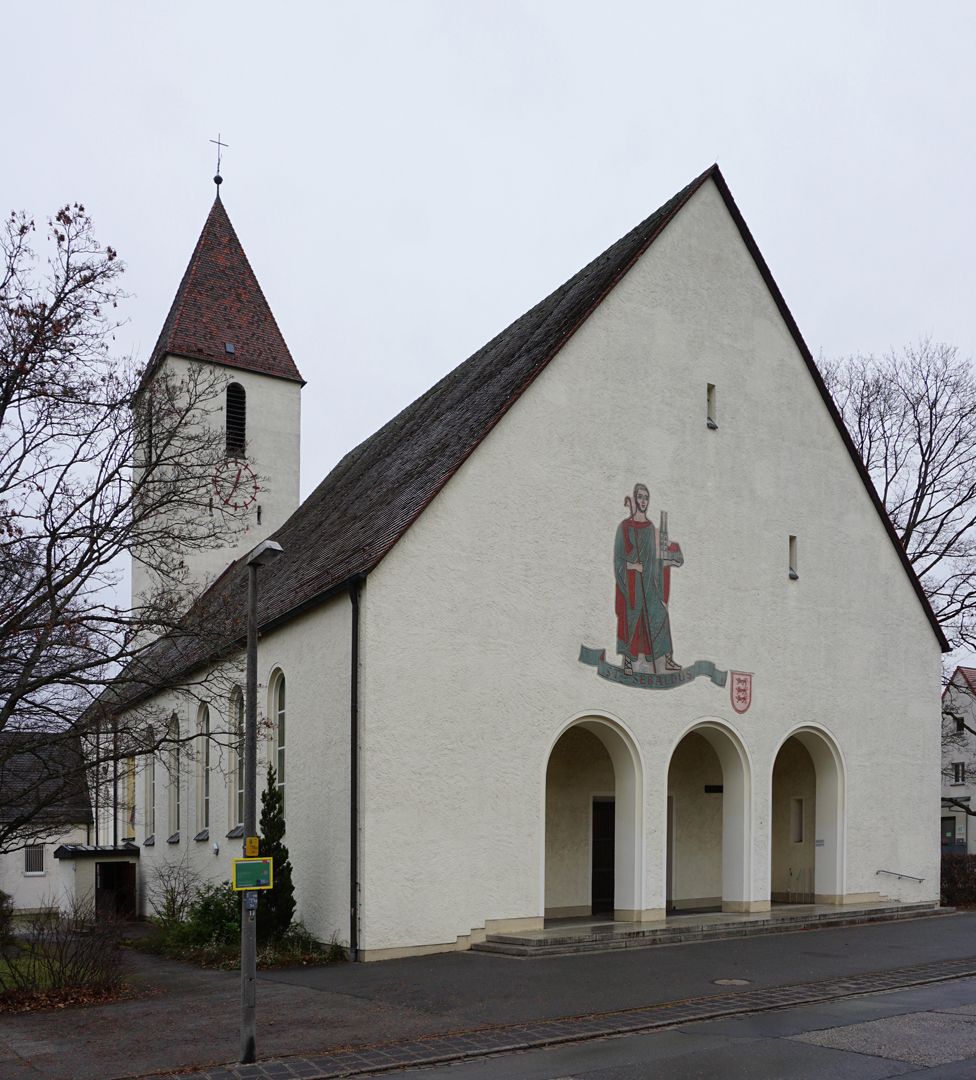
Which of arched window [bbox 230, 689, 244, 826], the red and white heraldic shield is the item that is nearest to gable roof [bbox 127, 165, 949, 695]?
arched window [bbox 230, 689, 244, 826]

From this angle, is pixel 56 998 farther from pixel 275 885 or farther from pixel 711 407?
pixel 711 407

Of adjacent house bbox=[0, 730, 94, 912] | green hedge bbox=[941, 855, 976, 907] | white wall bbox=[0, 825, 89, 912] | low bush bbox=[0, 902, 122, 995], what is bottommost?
white wall bbox=[0, 825, 89, 912]

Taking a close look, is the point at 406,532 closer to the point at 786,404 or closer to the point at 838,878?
the point at 786,404

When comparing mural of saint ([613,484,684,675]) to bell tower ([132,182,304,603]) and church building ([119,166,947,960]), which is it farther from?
bell tower ([132,182,304,603])

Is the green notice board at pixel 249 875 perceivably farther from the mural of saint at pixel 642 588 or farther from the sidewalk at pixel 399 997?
the mural of saint at pixel 642 588

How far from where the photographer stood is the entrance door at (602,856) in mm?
22906

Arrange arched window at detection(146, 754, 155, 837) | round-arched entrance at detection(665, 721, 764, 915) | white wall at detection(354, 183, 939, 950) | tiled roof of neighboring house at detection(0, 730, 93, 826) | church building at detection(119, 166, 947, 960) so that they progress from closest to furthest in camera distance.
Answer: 1. tiled roof of neighboring house at detection(0, 730, 93, 826)
2. white wall at detection(354, 183, 939, 950)
3. church building at detection(119, 166, 947, 960)
4. round-arched entrance at detection(665, 721, 764, 915)
5. arched window at detection(146, 754, 155, 837)

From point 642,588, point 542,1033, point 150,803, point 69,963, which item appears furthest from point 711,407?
point 150,803

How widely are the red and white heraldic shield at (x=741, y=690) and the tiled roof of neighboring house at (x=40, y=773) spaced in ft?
37.4

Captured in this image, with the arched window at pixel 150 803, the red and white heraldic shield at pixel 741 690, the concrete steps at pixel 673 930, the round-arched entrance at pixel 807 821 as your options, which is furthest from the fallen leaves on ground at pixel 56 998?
the arched window at pixel 150 803

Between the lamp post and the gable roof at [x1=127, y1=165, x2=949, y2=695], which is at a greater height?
the gable roof at [x1=127, y1=165, x2=949, y2=695]

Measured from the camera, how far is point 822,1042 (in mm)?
10922

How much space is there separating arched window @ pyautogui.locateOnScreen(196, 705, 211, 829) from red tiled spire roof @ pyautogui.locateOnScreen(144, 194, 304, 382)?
12.8 m

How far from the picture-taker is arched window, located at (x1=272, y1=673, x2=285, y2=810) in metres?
21.6
